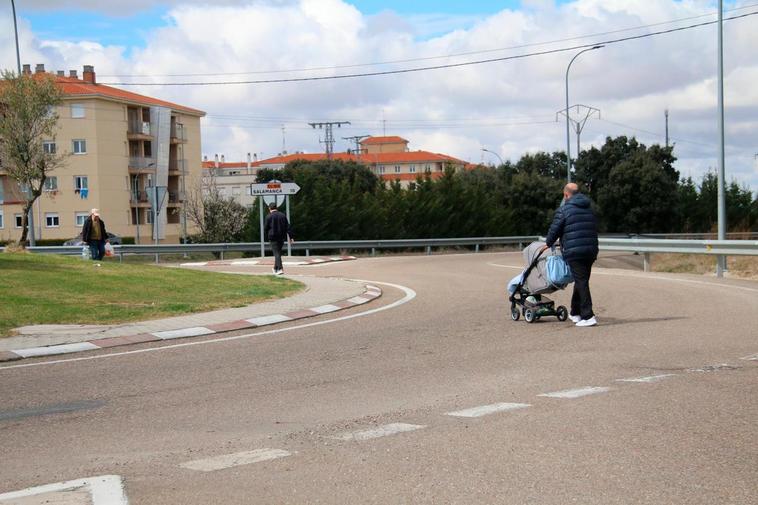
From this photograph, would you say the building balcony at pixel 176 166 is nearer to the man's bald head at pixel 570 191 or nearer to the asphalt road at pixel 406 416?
the asphalt road at pixel 406 416

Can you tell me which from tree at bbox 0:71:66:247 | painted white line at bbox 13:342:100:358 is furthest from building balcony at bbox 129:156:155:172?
painted white line at bbox 13:342:100:358

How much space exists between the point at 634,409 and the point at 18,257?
15766mm

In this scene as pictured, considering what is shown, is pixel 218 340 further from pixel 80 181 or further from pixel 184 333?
pixel 80 181

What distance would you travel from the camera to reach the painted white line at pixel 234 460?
5438 millimetres

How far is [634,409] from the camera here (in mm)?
6805

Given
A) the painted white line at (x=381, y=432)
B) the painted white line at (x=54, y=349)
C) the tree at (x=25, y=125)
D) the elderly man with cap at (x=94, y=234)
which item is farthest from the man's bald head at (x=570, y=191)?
the tree at (x=25, y=125)

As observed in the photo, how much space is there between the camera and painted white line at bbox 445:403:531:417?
266 inches

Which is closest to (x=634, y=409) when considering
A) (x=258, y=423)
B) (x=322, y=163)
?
(x=258, y=423)

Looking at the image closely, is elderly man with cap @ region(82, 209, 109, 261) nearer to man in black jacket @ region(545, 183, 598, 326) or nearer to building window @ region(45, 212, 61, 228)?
man in black jacket @ region(545, 183, 598, 326)

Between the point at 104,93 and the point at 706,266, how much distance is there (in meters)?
56.3

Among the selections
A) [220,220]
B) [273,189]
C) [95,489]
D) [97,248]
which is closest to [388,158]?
[220,220]

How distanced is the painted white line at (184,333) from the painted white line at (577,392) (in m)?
5.87

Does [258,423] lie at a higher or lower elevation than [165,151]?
lower

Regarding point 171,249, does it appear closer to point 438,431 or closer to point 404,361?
point 404,361
